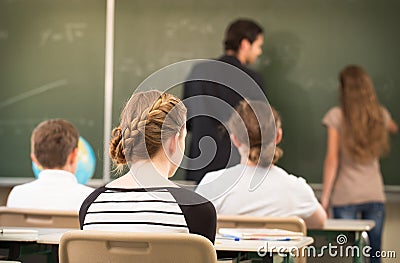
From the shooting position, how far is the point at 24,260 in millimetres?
3191

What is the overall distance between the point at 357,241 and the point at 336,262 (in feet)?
0.66

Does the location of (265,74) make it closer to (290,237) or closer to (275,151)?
(275,151)

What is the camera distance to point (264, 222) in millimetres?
3334

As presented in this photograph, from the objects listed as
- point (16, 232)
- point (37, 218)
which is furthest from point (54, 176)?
point (16, 232)

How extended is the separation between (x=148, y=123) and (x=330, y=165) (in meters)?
3.22

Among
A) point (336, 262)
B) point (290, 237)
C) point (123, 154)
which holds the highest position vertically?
point (123, 154)

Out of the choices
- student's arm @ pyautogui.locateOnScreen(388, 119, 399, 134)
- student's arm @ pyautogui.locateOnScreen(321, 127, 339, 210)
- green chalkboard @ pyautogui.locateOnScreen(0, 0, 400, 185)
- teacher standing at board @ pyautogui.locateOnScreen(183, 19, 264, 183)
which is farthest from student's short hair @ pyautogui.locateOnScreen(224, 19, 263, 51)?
student's arm @ pyautogui.locateOnScreen(388, 119, 399, 134)

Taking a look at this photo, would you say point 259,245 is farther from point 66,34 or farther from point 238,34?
point 66,34

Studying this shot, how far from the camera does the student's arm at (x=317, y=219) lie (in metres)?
3.75

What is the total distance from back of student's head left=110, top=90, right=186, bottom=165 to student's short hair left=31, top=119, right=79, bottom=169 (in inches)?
50.3

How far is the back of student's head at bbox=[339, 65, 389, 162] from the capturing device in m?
5.41

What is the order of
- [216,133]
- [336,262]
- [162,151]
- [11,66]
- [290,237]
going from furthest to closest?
[11,66] → [216,133] → [336,262] → [290,237] → [162,151]

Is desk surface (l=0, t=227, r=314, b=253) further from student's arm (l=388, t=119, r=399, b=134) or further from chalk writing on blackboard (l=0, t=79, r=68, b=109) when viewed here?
chalk writing on blackboard (l=0, t=79, r=68, b=109)

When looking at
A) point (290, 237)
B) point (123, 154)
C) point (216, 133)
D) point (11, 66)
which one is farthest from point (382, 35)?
point (123, 154)
